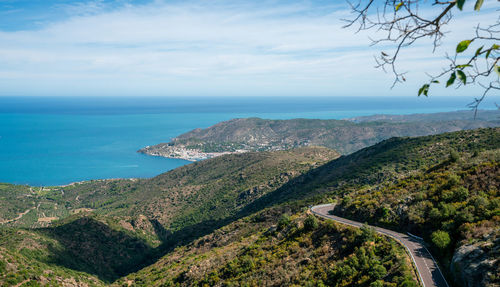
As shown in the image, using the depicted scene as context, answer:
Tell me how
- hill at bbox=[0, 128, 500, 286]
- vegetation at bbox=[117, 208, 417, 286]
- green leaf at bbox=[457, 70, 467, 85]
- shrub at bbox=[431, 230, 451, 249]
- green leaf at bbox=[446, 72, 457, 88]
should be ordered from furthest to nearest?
hill at bbox=[0, 128, 500, 286] < shrub at bbox=[431, 230, 451, 249] < vegetation at bbox=[117, 208, 417, 286] < green leaf at bbox=[446, 72, 457, 88] < green leaf at bbox=[457, 70, 467, 85]

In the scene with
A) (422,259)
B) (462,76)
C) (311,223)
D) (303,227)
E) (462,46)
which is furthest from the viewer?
(303,227)

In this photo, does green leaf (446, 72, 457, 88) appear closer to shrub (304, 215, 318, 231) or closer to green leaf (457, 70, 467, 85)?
green leaf (457, 70, 467, 85)

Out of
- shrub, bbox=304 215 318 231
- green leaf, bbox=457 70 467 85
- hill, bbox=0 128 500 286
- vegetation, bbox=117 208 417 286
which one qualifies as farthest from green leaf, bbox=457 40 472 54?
shrub, bbox=304 215 318 231

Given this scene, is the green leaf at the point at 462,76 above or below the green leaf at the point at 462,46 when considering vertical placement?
below

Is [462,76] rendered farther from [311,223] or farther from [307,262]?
[311,223]

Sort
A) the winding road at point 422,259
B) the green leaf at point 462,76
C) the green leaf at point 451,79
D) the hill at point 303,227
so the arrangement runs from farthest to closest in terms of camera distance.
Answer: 1. the hill at point 303,227
2. the winding road at point 422,259
3. the green leaf at point 451,79
4. the green leaf at point 462,76

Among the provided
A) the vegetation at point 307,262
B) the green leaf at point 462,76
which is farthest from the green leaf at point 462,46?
the vegetation at point 307,262

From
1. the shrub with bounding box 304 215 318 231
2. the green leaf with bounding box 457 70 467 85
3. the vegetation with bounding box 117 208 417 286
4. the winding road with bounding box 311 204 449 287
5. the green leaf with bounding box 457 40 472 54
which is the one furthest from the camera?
the shrub with bounding box 304 215 318 231

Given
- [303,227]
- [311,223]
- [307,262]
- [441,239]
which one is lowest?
[307,262]

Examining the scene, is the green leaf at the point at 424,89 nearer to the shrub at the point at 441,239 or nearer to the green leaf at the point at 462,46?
the green leaf at the point at 462,46

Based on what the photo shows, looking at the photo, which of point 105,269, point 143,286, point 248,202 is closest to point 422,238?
point 143,286

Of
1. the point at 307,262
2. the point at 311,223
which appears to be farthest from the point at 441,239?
the point at 311,223

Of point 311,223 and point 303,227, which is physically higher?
point 311,223

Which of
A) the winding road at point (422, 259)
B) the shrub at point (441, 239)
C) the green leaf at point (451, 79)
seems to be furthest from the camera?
the shrub at point (441, 239)
